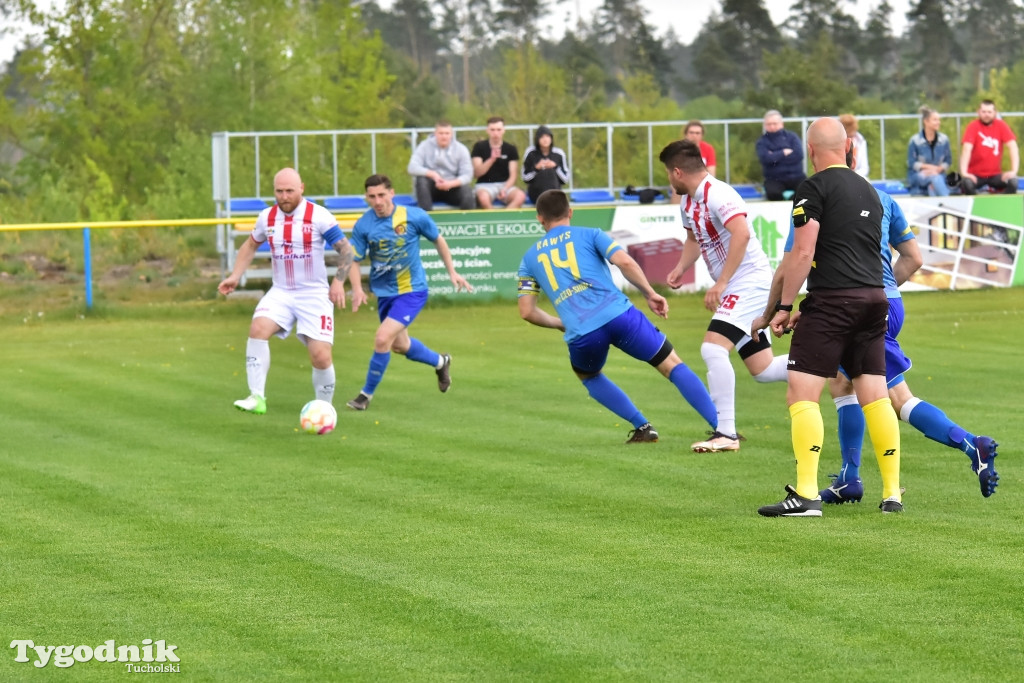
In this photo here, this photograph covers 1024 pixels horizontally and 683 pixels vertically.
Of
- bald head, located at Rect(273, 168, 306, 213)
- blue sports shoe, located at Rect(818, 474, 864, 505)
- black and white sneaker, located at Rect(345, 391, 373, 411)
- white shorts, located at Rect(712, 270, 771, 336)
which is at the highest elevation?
bald head, located at Rect(273, 168, 306, 213)

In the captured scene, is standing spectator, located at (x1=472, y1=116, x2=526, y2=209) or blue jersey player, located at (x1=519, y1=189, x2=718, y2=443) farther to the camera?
standing spectator, located at (x1=472, y1=116, x2=526, y2=209)

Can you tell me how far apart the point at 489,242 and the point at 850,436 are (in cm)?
1503

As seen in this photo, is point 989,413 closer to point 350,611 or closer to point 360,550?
point 360,550

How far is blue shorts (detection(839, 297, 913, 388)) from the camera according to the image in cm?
833

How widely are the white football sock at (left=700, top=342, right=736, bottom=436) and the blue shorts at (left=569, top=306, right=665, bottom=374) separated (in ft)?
1.15

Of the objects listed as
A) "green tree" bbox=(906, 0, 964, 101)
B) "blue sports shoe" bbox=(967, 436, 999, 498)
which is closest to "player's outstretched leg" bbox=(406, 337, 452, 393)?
"blue sports shoe" bbox=(967, 436, 999, 498)

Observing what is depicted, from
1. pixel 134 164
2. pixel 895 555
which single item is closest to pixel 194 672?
pixel 895 555

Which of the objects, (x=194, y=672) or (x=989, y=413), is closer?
(x=194, y=672)

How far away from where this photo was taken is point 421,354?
46.1ft

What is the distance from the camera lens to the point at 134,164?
40844 millimetres

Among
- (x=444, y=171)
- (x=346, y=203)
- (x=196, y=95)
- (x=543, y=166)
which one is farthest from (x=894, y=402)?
(x=196, y=95)

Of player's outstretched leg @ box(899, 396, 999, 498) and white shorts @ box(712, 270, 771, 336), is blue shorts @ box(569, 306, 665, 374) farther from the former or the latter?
player's outstretched leg @ box(899, 396, 999, 498)

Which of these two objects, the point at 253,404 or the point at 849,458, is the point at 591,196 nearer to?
the point at 253,404

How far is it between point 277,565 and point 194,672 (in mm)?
1688
